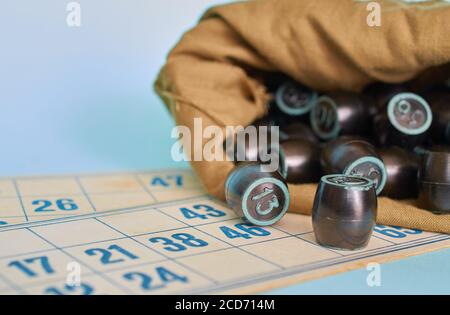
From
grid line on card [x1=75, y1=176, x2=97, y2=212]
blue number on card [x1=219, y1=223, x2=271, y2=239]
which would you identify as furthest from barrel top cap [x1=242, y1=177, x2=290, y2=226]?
grid line on card [x1=75, y1=176, x2=97, y2=212]

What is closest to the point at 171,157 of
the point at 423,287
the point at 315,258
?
the point at 315,258

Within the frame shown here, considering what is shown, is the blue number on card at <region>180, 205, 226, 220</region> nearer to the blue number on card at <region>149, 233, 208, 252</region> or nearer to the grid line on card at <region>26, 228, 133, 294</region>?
the blue number on card at <region>149, 233, 208, 252</region>

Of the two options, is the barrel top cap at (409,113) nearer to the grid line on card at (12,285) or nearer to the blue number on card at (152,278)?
the blue number on card at (152,278)

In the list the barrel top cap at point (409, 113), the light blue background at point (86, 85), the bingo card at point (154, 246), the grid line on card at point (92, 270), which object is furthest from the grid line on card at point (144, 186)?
the barrel top cap at point (409, 113)

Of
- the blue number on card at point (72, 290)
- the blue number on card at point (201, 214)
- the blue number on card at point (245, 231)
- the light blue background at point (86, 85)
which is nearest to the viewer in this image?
the blue number on card at point (72, 290)

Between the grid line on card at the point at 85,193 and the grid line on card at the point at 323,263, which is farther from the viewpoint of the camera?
the grid line on card at the point at 85,193

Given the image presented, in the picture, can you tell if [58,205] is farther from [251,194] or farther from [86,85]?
[86,85]
